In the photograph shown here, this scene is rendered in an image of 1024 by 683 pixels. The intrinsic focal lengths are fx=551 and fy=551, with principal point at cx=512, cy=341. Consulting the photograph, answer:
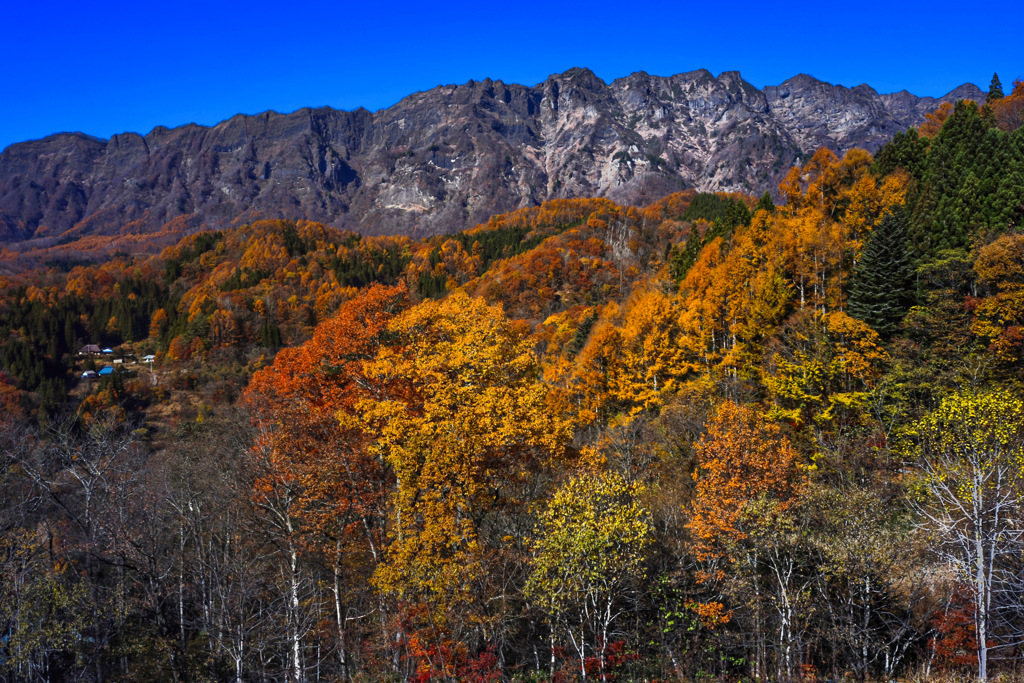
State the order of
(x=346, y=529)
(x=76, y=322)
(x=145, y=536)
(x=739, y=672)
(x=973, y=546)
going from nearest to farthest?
(x=973, y=546)
(x=739, y=672)
(x=346, y=529)
(x=145, y=536)
(x=76, y=322)

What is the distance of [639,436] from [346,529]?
70.3ft

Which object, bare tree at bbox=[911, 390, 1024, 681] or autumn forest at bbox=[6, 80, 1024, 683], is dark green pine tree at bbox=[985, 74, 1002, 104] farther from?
bare tree at bbox=[911, 390, 1024, 681]

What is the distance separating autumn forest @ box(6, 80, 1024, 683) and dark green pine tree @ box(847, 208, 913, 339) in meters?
0.20

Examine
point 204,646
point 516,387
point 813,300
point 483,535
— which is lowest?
point 204,646

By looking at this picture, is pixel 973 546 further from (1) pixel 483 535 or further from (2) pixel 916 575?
(1) pixel 483 535

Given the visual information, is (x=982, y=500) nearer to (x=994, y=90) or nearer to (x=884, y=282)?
(x=884, y=282)

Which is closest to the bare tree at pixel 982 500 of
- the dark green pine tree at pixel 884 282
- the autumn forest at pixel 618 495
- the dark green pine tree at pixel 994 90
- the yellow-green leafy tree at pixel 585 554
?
the autumn forest at pixel 618 495

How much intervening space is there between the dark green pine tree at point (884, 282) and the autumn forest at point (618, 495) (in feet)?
0.64

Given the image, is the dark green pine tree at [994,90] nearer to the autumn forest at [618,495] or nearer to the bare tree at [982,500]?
the autumn forest at [618,495]

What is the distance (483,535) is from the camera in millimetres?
21000

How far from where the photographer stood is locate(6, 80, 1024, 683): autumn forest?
18203 mm

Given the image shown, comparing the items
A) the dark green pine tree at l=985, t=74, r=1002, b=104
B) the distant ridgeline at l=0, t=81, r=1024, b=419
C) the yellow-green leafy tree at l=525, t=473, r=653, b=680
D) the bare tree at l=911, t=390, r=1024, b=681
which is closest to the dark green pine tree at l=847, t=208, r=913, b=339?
the distant ridgeline at l=0, t=81, r=1024, b=419

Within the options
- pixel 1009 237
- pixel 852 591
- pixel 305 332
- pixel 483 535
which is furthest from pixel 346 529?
pixel 305 332

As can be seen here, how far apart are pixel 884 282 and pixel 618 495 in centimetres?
2639
